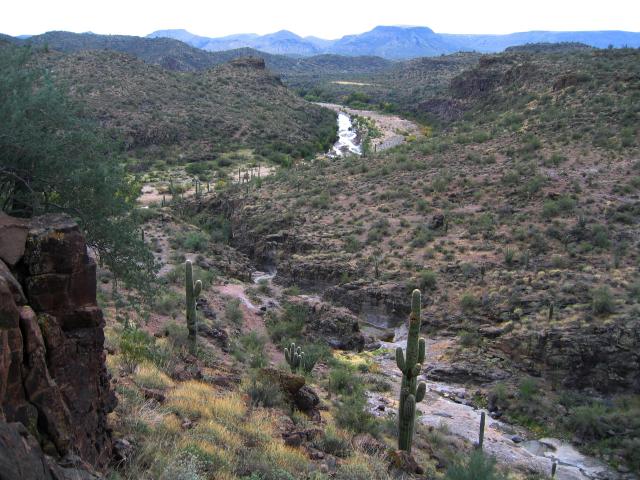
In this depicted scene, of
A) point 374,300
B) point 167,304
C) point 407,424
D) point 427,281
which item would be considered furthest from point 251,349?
point 427,281

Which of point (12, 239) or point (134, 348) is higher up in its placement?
point (12, 239)

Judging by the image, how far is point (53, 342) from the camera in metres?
5.22

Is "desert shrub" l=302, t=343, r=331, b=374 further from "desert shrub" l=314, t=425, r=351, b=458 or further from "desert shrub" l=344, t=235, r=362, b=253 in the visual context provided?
"desert shrub" l=344, t=235, r=362, b=253

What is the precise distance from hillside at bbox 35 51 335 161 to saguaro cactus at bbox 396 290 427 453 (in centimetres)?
4006

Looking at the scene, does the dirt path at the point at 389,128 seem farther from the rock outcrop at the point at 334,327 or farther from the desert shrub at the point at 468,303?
the rock outcrop at the point at 334,327

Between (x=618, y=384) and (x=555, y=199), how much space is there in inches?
467

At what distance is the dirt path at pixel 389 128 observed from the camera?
2325 inches

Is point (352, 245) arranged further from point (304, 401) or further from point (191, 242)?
point (304, 401)

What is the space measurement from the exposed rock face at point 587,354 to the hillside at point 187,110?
1484 inches

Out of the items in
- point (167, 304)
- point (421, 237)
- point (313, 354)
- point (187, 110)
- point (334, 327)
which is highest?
point (187, 110)

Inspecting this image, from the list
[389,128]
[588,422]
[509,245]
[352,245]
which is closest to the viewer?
[588,422]

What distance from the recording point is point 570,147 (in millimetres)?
30797

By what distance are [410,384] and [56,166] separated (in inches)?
309

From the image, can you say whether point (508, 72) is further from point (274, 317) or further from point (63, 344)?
point (63, 344)
